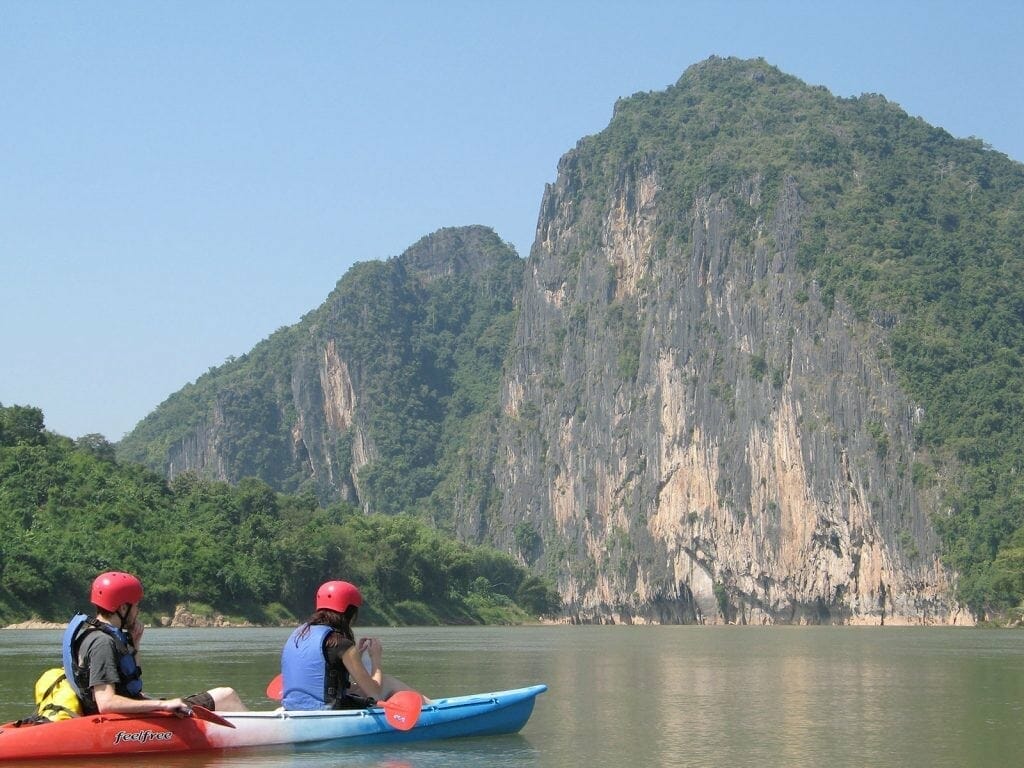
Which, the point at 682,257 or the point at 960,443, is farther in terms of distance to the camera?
the point at 682,257

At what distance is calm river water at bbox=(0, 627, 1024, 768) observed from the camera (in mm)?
17547

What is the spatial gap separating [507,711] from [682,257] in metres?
119

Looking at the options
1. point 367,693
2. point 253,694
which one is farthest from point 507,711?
point 253,694

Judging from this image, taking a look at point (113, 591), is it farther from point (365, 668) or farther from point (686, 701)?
point (686, 701)

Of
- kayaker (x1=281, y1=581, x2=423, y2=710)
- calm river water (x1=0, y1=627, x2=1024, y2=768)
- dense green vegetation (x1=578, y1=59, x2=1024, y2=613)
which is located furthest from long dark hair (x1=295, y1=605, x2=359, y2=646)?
dense green vegetation (x1=578, y1=59, x2=1024, y2=613)

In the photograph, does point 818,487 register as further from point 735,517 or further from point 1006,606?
point 1006,606

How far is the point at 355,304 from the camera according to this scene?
197 meters

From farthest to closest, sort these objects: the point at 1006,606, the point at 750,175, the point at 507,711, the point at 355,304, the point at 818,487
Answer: the point at 355,304, the point at 750,175, the point at 818,487, the point at 1006,606, the point at 507,711

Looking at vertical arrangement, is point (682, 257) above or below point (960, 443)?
above

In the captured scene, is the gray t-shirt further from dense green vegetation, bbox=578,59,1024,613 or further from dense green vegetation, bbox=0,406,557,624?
dense green vegetation, bbox=578,59,1024,613

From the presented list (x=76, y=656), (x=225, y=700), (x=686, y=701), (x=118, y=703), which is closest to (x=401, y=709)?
(x=225, y=700)

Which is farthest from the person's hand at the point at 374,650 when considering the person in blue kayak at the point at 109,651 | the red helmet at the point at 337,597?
the person in blue kayak at the point at 109,651

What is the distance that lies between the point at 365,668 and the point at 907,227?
116287 millimetres

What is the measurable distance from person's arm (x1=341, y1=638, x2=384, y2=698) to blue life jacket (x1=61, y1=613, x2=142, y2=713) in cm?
227
